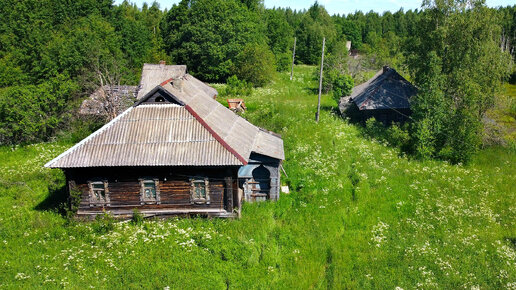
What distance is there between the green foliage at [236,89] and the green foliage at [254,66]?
2589 millimetres

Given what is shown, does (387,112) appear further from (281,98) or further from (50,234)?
(50,234)

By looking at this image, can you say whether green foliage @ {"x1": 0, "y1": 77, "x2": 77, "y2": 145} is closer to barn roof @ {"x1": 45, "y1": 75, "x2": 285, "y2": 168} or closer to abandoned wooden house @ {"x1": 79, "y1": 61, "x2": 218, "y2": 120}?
abandoned wooden house @ {"x1": 79, "y1": 61, "x2": 218, "y2": 120}

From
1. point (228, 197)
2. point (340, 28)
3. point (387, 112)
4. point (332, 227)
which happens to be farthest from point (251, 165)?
point (340, 28)

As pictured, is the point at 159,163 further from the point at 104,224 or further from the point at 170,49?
the point at 170,49

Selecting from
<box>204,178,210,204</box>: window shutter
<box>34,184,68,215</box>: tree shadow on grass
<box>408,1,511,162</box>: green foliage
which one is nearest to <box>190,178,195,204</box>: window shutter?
<box>204,178,210,204</box>: window shutter

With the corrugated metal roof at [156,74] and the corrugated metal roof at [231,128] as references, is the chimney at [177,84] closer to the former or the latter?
the corrugated metal roof at [231,128]

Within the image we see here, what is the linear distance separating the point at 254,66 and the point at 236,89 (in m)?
5.89

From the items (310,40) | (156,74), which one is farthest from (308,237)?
(310,40)

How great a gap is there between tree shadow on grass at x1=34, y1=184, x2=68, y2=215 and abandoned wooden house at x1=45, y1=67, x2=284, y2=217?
111 cm

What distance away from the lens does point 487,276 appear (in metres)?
13.0

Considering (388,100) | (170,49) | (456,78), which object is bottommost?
(388,100)

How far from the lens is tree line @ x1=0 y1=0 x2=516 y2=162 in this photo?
85.3ft

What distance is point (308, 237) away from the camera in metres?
15.3

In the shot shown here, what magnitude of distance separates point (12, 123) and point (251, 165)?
59.3ft
